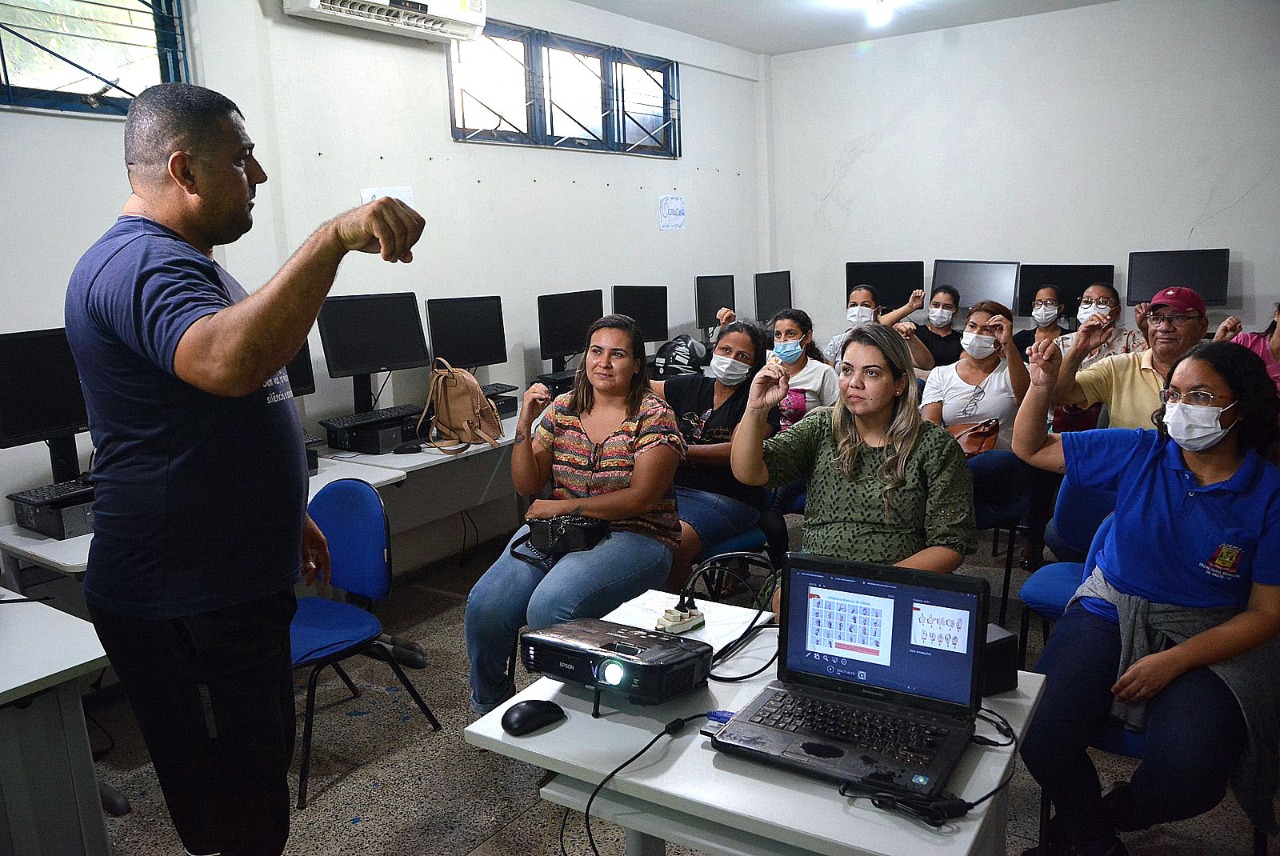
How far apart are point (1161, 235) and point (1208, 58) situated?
105cm

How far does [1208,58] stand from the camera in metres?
5.50

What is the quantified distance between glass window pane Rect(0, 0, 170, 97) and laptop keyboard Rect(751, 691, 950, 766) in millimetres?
3124

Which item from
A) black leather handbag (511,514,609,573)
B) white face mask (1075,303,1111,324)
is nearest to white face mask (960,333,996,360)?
white face mask (1075,303,1111,324)

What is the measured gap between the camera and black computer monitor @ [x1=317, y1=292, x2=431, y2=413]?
3783mm

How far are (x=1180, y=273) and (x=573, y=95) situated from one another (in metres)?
3.77

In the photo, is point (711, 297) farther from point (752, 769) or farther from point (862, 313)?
point (752, 769)

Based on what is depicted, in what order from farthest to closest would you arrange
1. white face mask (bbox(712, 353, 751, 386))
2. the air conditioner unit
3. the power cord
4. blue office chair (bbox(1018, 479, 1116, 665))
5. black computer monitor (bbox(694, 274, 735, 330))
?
black computer monitor (bbox(694, 274, 735, 330)) < the air conditioner unit < white face mask (bbox(712, 353, 751, 386)) < blue office chair (bbox(1018, 479, 1116, 665)) < the power cord

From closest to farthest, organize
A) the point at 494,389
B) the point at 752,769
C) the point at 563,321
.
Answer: the point at 752,769, the point at 494,389, the point at 563,321

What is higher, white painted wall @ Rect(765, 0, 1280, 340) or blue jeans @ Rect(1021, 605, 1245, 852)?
white painted wall @ Rect(765, 0, 1280, 340)

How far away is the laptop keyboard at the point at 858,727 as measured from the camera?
1339 millimetres

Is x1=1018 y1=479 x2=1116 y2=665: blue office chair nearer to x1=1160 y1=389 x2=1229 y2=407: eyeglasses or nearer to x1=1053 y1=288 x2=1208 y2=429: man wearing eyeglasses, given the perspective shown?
x1=1160 y1=389 x2=1229 y2=407: eyeglasses

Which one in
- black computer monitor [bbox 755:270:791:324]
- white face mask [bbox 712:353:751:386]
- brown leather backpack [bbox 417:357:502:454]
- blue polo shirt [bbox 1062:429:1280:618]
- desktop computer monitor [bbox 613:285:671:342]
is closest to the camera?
blue polo shirt [bbox 1062:429:1280:618]

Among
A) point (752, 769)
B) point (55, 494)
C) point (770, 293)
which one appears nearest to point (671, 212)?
point (770, 293)

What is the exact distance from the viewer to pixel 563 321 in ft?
16.0
